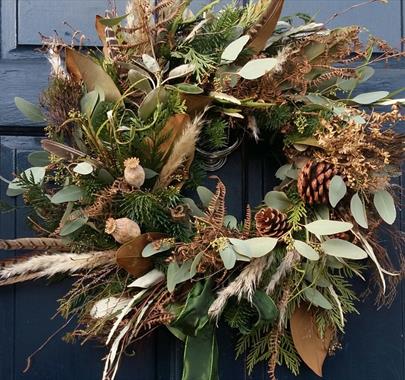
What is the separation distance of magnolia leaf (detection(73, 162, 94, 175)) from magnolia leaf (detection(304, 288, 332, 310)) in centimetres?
37

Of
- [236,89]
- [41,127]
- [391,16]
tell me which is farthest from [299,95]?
[41,127]

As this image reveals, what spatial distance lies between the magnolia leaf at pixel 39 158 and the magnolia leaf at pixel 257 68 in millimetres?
335

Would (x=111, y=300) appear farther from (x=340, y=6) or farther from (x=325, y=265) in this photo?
(x=340, y=6)

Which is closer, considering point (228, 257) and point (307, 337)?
point (228, 257)

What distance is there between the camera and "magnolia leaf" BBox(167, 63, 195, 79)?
1014 mm

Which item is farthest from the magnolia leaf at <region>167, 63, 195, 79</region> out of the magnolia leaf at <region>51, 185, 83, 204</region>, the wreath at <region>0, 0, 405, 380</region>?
the magnolia leaf at <region>51, 185, 83, 204</region>

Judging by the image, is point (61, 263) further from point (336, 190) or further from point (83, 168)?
point (336, 190)

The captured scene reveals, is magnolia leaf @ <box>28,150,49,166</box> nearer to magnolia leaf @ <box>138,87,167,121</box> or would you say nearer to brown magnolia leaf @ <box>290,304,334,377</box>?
magnolia leaf @ <box>138,87,167,121</box>

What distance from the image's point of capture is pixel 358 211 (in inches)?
39.2

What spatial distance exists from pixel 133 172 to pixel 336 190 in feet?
0.99

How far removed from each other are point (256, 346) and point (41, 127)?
529 millimetres

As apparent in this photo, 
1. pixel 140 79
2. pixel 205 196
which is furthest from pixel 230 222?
pixel 140 79

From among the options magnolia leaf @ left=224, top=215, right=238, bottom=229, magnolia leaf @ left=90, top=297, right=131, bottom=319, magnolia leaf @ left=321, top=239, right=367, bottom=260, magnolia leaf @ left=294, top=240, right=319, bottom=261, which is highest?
magnolia leaf @ left=321, top=239, right=367, bottom=260

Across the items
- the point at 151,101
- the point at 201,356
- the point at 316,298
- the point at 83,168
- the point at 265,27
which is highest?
the point at 265,27
